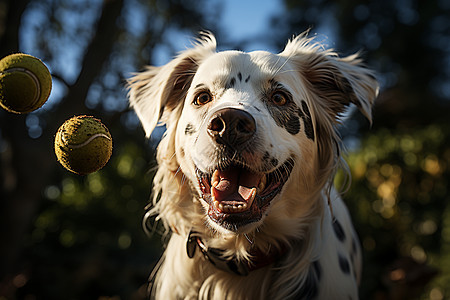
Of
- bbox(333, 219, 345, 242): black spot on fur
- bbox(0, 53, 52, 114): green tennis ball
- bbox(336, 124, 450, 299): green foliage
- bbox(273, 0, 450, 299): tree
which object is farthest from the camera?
bbox(336, 124, 450, 299): green foliage

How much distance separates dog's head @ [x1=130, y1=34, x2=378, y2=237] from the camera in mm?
2059

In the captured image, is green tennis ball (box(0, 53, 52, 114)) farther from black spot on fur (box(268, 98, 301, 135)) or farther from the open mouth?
black spot on fur (box(268, 98, 301, 135))

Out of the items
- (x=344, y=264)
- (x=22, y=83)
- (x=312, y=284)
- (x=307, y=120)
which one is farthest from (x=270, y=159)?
(x=22, y=83)

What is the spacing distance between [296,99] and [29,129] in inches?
175

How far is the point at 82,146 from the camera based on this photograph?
174 centimetres

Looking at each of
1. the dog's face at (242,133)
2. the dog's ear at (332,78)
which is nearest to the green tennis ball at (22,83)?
the dog's face at (242,133)

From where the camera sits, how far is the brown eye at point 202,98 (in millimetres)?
2425

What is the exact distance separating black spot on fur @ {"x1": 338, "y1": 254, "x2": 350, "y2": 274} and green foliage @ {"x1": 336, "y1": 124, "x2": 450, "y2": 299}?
274cm

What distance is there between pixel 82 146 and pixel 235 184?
0.84 metres

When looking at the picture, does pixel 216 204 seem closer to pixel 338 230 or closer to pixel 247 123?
pixel 247 123

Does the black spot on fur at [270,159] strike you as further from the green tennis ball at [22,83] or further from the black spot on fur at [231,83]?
the green tennis ball at [22,83]

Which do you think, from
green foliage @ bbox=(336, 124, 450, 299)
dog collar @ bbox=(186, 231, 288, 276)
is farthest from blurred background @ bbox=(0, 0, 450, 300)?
dog collar @ bbox=(186, 231, 288, 276)

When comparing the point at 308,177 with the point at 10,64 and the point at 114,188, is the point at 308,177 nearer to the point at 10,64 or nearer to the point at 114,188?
the point at 10,64

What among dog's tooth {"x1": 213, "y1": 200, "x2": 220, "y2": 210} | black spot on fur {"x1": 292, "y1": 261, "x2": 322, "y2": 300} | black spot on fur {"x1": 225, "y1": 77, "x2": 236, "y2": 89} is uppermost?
black spot on fur {"x1": 225, "y1": 77, "x2": 236, "y2": 89}
